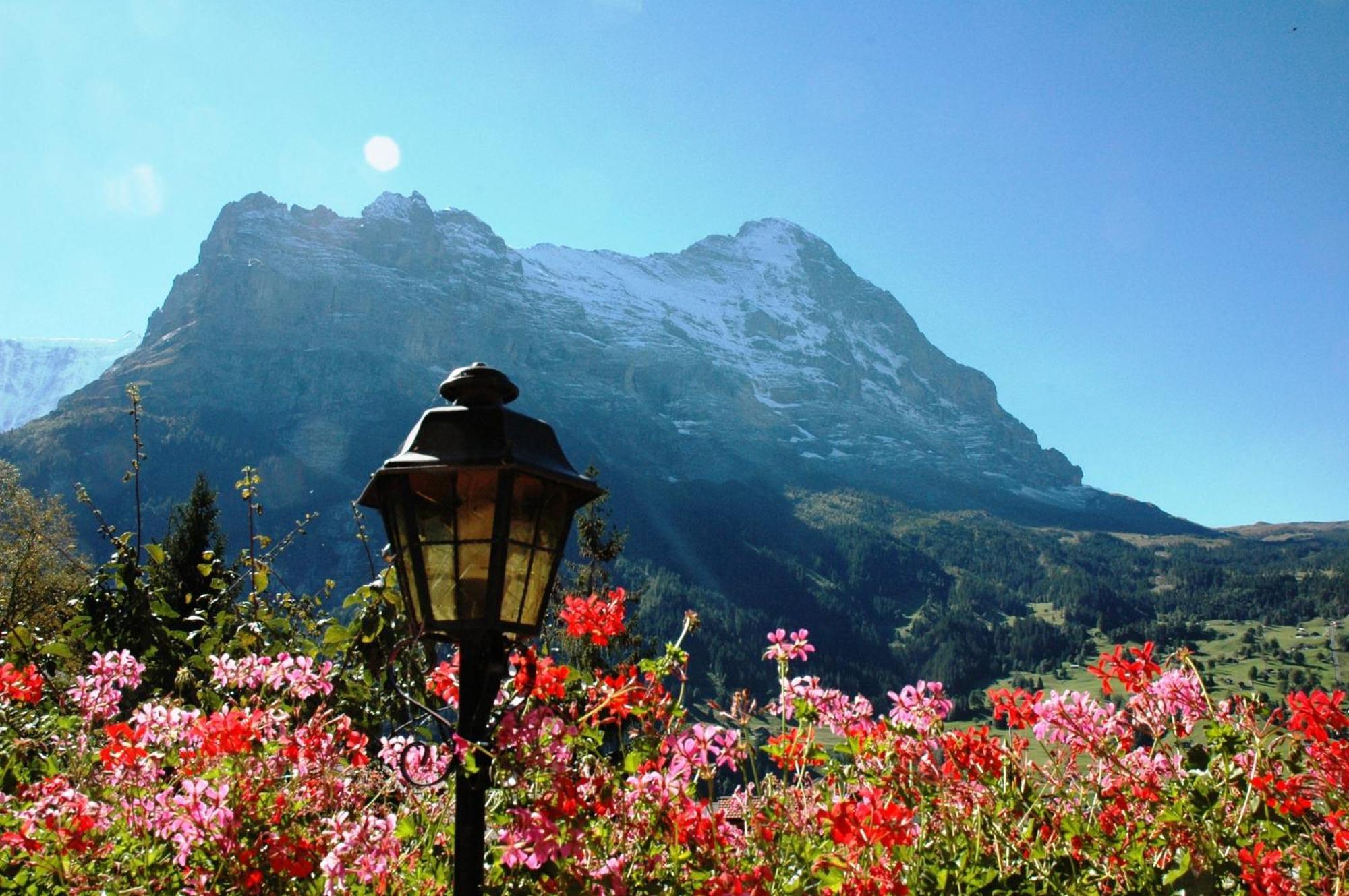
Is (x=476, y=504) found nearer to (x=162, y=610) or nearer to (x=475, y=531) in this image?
(x=475, y=531)

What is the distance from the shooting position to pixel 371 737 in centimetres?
466

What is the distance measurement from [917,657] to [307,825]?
17201 cm

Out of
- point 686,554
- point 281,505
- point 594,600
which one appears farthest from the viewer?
point 686,554

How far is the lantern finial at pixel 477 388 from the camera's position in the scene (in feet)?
9.02

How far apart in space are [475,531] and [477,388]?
49 centimetres

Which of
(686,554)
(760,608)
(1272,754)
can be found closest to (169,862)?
(1272,754)

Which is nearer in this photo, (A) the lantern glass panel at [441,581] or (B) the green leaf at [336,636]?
(A) the lantern glass panel at [441,581]

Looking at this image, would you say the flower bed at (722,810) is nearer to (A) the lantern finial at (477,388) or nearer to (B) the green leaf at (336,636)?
(A) the lantern finial at (477,388)

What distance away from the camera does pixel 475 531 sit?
253 cm

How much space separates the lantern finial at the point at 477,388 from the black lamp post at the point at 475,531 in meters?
0.09

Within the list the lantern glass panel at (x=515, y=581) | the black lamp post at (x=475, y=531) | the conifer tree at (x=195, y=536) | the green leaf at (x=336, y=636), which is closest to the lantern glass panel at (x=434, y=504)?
the black lamp post at (x=475, y=531)

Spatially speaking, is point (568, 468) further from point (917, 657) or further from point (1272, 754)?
point (917, 657)

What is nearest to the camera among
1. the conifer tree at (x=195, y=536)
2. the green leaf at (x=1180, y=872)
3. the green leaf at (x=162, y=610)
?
the green leaf at (x=1180, y=872)

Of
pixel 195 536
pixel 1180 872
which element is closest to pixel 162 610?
pixel 1180 872
